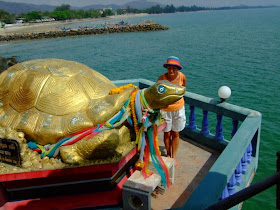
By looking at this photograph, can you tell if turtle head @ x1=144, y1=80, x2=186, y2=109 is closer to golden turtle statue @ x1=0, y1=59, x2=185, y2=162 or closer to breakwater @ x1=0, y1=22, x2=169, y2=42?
golden turtle statue @ x1=0, y1=59, x2=185, y2=162

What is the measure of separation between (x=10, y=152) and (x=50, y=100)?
76cm

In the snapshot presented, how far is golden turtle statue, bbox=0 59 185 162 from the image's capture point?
2.98 metres

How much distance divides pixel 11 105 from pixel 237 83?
11.6m

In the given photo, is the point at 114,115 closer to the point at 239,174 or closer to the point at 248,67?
the point at 239,174

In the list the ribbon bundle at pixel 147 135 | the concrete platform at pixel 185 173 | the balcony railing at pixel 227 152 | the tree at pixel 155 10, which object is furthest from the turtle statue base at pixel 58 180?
the tree at pixel 155 10

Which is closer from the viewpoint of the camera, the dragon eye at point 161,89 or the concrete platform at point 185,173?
the dragon eye at point 161,89

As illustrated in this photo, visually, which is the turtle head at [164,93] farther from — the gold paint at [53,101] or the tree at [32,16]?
the tree at [32,16]

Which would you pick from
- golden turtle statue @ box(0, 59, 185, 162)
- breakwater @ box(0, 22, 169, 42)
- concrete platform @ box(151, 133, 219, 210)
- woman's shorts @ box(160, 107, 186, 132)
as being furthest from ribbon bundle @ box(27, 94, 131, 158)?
breakwater @ box(0, 22, 169, 42)

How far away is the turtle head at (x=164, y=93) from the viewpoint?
278 centimetres

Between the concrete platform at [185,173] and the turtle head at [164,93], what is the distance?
47.2 inches

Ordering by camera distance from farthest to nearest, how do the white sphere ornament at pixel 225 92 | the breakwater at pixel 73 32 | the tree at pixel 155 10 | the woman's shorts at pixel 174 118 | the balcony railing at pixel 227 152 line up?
the tree at pixel 155 10, the breakwater at pixel 73 32, the white sphere ornament at pixel 225 92, the woman's shorts at pixel 174 118, the balcony railing at pixel 227 152

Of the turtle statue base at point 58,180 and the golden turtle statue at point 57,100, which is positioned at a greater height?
the golden turtle statue at point 57,100

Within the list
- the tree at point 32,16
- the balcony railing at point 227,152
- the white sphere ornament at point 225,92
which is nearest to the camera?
the balcony railing at point 227,152

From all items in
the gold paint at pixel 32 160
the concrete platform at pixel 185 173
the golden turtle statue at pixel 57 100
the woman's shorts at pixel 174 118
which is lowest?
the concrete platform at pixel 185 173
